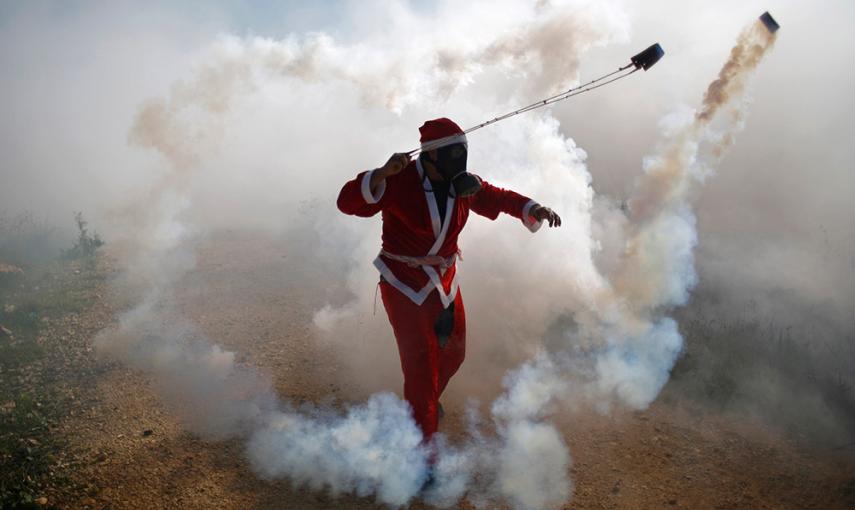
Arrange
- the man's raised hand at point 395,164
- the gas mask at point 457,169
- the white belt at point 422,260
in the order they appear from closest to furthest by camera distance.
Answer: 1. the man's raised hand at point 395,164
2. the gas mask at point 457,169
3. the white belt at point 422,260

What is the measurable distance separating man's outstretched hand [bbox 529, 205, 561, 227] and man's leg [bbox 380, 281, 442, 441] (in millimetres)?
1055

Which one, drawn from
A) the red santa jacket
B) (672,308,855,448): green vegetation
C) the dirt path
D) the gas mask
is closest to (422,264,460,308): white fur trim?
the red santa jacket

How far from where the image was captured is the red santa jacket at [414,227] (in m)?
3.84

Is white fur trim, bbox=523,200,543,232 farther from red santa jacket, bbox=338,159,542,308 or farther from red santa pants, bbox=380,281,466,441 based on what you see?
red santa pants, bbox=380,281,466,441

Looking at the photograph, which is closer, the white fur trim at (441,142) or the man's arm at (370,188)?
the man's arm at (370,188)

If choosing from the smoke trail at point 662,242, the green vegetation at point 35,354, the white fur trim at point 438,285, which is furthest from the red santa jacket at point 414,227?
the green vegetation at point 35,354

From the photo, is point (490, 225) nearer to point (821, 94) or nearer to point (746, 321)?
A: point (746, 321)

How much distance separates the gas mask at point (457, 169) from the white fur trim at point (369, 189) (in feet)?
1.54

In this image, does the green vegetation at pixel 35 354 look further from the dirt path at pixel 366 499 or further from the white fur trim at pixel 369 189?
the white fur trim at pixel 369 189

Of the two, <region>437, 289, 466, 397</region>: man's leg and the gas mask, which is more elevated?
the gas mask

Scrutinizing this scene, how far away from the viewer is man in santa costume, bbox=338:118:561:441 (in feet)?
12.8

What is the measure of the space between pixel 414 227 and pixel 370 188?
0.48 m

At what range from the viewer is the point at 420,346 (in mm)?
3922

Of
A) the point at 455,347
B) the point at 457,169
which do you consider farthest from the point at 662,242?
the point at 457,169
